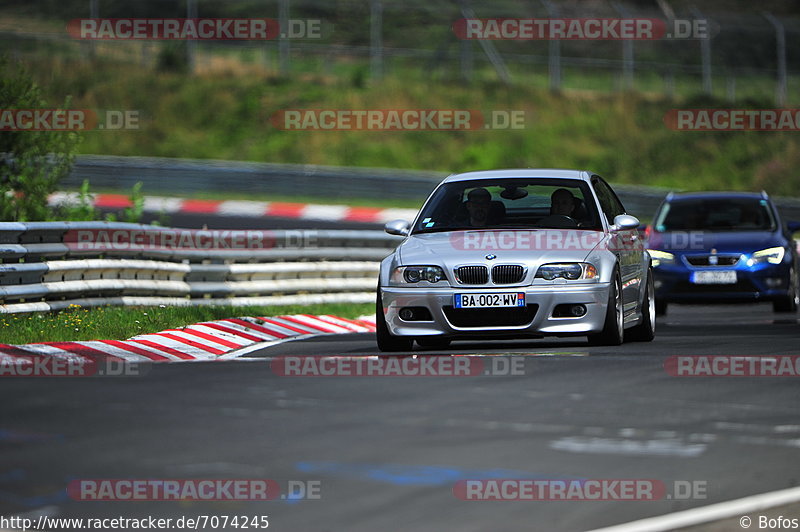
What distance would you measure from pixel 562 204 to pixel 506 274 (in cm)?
129

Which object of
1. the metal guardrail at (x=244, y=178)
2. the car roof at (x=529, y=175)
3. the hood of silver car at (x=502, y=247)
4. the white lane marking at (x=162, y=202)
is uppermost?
the metal guardrail at (x=244, y=178)

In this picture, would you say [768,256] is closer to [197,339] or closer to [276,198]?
[197,339]

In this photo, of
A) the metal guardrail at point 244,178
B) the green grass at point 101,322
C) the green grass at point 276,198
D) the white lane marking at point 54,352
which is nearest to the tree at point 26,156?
the green grass at point 101,322

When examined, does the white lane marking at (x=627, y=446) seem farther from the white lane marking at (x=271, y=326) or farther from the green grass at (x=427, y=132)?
the green grass at (x=427, y=132)

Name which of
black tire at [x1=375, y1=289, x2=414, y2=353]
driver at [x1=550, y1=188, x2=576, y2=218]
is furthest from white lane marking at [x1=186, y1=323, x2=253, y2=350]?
driver at [x1=550, y1=188, x2=576, y2=218]

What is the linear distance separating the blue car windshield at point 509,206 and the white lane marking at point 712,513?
6.26 meters

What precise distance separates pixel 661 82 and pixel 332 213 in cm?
1696

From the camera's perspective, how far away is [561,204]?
1323cm

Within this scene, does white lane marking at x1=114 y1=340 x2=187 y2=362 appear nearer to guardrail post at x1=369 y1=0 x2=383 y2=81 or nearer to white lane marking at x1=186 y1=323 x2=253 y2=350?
white lane marking at x1=186 y1=323 x2=253 y2=350

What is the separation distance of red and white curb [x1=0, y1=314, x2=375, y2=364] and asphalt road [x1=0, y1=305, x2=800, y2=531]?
140 cm

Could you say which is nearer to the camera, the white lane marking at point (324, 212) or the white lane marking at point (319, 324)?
the white lane marking at point (319, 324)

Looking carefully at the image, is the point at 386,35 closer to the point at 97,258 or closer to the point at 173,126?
the point at 173,126

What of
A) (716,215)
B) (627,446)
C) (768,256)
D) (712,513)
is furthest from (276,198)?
(712,513)

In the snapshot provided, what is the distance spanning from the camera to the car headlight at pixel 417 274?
1233 centimetres
